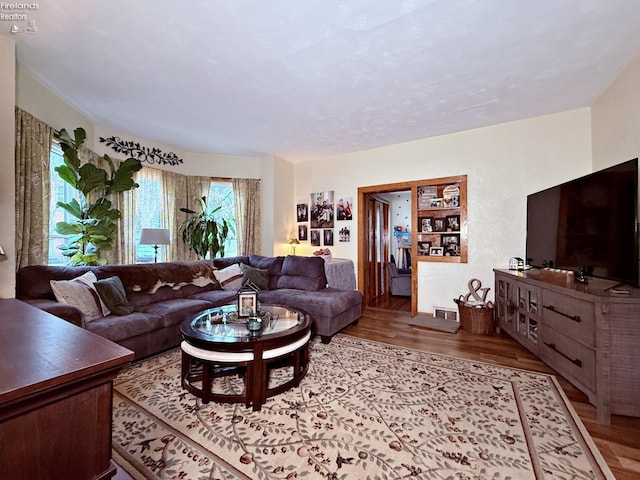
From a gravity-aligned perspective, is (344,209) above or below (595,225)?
above

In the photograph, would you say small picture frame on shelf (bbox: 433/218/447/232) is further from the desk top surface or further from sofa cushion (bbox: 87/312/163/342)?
the desk top surface

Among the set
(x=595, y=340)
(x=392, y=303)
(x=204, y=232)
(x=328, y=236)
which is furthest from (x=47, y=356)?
(x=392, y=303)

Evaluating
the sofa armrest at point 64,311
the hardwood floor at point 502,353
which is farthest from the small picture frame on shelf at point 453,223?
the sofa armrest at point 64,311

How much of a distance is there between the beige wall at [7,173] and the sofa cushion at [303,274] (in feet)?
8.84

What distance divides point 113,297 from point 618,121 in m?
5.15

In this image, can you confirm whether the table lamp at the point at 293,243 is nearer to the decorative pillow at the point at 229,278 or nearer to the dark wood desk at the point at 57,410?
the decorative pillow at the point at 229,278

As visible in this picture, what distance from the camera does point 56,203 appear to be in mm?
3082

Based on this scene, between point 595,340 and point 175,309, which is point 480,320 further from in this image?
point 175,309

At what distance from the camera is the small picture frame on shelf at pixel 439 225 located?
413cm

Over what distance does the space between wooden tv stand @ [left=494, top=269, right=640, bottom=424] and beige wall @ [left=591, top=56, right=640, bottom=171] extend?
1.28 metres

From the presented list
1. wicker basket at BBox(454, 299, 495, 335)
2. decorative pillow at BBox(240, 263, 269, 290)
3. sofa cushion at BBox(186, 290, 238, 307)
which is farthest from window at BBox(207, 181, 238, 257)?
wicker basket at BBox(454, 299, 495, 335)

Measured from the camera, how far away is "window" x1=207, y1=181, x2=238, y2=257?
5129 mm

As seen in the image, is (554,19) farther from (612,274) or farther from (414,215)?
(414,215)

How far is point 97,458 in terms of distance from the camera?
62 cm
